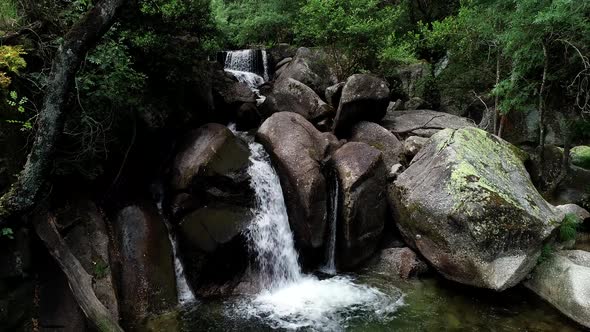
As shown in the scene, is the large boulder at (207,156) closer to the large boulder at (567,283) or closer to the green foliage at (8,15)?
the green foliage at (8,15)

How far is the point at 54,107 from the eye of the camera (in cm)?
501

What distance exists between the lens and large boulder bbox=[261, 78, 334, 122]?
12531 millimetres

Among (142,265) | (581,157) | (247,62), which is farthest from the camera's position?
(247,62)

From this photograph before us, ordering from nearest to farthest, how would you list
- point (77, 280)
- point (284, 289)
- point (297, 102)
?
point (77, 280)
point (284, 289)
point (297, 102)

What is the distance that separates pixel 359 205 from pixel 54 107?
7084mm

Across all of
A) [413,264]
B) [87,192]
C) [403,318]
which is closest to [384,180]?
[413,264]

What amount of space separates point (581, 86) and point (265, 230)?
855cm

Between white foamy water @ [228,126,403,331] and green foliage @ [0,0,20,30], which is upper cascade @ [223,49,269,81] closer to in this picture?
white foamy water @ [228,126,403,331]

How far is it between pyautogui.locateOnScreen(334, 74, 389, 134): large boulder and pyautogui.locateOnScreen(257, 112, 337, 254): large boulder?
66.6 inches

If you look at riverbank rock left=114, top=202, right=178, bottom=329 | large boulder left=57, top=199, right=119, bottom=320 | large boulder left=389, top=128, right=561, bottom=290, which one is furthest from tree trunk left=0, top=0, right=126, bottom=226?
large boulder left=389, top=128, right=561, bottom=290

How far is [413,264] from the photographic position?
361 inches

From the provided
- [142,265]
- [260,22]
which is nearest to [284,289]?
[142,265]

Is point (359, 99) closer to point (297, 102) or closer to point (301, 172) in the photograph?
point (297, 102)

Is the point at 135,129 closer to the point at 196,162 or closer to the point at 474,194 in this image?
the point at 196,162
